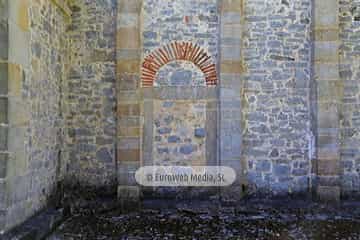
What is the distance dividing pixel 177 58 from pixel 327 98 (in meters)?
2.63

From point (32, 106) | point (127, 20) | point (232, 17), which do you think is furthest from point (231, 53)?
point (32, 106)

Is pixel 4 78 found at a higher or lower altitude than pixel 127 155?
higher

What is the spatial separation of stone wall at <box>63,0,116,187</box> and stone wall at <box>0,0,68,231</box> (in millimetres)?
307

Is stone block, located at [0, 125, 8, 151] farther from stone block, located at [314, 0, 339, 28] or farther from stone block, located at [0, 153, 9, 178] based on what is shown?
stone block, located at [314, 0, 339, 28]

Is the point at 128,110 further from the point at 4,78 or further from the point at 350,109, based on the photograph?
the point at 350,109

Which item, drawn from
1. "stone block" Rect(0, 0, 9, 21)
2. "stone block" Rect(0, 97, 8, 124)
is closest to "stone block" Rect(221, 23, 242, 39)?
"stone block" Rect(0, 0, 9, 21)

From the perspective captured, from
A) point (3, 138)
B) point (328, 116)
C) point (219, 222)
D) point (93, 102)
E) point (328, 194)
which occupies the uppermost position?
point (93, 102)

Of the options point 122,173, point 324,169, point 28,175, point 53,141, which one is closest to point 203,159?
point 122,173

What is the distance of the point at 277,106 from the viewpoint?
6.93m

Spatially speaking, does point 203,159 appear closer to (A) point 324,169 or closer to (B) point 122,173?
(B) point 122,173

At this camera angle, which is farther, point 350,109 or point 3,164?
point 350,109

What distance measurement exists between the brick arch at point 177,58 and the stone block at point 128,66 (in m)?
0.18

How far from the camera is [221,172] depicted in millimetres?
6832

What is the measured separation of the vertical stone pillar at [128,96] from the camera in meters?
6.77
